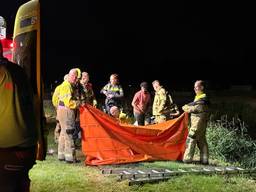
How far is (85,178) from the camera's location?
845cm

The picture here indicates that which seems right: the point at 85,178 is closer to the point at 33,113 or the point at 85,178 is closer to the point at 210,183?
the point at 210,183

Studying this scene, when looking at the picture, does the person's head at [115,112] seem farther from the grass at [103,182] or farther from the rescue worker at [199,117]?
the grass at [103,182]

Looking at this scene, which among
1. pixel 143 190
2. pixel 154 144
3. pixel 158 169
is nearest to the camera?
pixel 143 190

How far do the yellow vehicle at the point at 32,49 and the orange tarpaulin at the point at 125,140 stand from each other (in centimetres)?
498

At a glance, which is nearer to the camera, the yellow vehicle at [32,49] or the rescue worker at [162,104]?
the yellow vehicle at [32,49]

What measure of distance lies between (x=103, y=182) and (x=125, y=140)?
2119 millimetres

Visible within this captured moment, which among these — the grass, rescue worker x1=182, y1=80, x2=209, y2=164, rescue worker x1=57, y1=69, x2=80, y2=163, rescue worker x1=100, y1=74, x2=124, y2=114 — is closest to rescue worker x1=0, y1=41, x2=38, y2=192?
the grass

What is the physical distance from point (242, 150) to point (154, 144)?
2410 millimetres

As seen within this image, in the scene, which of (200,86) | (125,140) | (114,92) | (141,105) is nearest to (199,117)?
(200,86)

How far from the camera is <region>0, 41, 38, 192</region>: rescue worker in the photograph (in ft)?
12.6

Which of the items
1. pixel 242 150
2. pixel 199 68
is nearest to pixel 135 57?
pixel 199 68

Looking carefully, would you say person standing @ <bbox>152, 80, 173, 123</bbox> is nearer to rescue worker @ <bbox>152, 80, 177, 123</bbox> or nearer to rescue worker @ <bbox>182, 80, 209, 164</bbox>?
rescue worker @ <bbox>152, 80, 177, 123</bbox>

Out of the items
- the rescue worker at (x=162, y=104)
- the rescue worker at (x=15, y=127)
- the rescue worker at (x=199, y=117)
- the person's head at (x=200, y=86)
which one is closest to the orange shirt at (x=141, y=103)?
the rescue worker at (x=162, y=104)

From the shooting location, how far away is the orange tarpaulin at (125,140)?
32.5 feet
